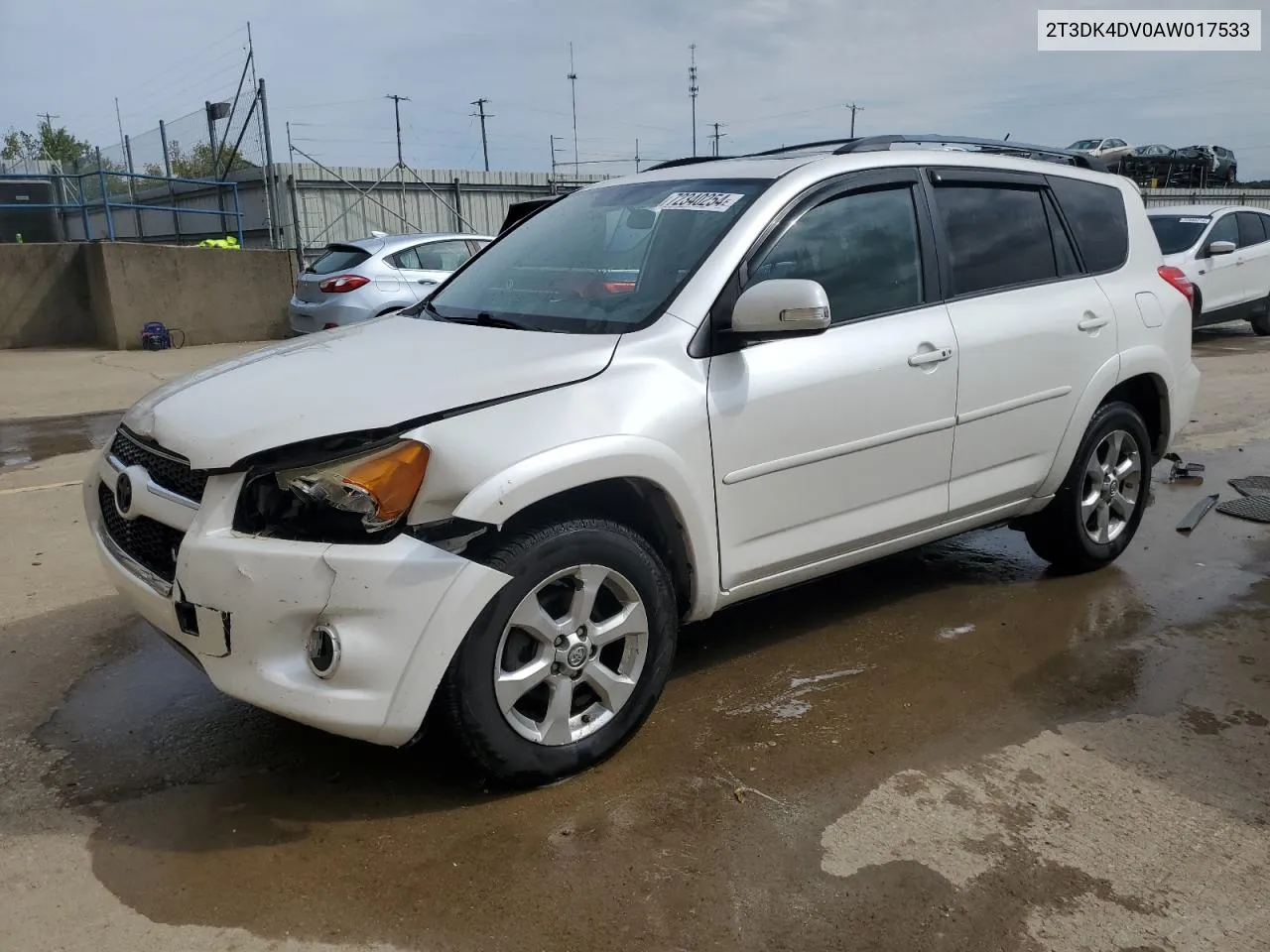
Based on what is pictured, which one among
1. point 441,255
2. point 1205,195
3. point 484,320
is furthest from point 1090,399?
point 1205,195

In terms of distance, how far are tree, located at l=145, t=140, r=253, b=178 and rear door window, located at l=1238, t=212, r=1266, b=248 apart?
15.1 metres

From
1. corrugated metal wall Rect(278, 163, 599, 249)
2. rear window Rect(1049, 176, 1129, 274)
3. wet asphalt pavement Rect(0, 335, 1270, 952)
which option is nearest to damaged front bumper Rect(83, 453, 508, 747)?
wet asphalt pavement Rect(0, 335, 1270, 952)

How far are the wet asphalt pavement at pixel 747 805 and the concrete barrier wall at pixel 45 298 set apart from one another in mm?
11681

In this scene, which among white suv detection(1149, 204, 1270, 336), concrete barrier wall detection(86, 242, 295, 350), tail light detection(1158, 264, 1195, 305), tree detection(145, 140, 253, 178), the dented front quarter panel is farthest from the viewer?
tree detection(145, 140, 253, 178)

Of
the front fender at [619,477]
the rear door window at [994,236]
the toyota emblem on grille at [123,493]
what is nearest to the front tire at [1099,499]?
the rear door window at [994,236]

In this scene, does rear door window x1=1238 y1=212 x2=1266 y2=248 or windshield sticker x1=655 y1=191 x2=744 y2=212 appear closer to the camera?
windshield sticker x1=655 y1=191 x2=744 y2=212

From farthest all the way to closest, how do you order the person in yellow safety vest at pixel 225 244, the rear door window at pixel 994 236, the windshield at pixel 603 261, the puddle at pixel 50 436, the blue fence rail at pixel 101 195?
the person in yellow safety vest at pixel 225 244 → the blue fence rail at pixel 101 195 → the puddle at pixel 50 436 → the rear door window at pixel 994 236 → the windshield at pixel 603 261

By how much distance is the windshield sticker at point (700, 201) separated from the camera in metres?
3.64

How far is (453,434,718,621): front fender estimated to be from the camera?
2717 mm

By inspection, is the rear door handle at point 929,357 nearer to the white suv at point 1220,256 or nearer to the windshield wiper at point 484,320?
the windshield wiper at point 484,320

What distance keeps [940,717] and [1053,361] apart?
1629 millimetres

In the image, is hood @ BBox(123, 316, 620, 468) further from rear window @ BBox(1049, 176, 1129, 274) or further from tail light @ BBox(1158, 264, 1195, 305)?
tail light @ BBox(1158, 264, 1195, 305)

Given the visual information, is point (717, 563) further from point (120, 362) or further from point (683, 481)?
point (120, 362)

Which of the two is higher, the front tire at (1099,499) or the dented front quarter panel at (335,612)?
the dented front quarter panel at (335,612)
